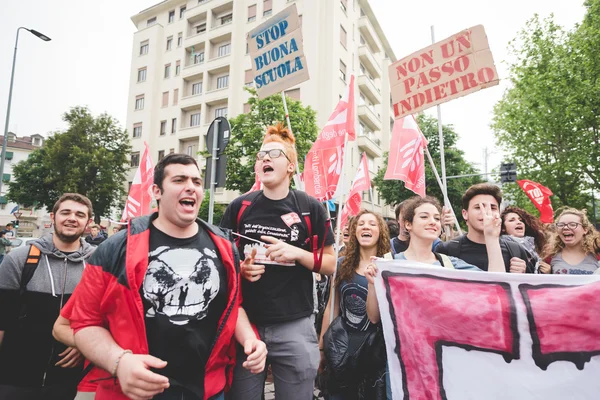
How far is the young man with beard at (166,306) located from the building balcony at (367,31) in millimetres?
32245

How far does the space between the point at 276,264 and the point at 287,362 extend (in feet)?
1.95

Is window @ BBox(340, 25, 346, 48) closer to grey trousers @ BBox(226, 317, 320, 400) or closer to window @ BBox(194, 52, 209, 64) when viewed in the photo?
window @ BBox(194, 52, 209, 64)

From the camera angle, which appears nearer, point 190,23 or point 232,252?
point 232,252

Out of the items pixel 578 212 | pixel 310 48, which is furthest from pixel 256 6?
pixel 578 212

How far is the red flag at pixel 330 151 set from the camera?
566 centimetres

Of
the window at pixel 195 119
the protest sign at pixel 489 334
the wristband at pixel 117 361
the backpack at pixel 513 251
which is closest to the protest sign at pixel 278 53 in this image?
the backpack at pixel 513 251

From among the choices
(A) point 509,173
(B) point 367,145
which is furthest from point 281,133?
(B) point 367,145

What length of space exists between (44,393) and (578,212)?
5.29 m

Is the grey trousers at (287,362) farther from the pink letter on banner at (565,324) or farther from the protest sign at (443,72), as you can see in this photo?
the protest sign at (443,72)

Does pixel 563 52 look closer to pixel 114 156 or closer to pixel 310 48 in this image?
pixel 310 48

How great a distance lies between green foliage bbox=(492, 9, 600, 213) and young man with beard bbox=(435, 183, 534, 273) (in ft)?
58.7

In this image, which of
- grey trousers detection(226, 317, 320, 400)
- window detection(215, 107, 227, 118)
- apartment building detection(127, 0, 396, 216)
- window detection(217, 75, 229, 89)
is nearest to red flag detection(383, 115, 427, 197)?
grey trousers detection(226, 317, 320, 400)

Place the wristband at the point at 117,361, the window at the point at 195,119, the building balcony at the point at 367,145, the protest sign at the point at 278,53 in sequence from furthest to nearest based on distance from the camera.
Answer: the window at the point at 195,119
the building balcony at the point at 367,145
the protest sign at the point at 278,53
the wristband at the point at 117,361

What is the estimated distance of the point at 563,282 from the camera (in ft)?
7.61
